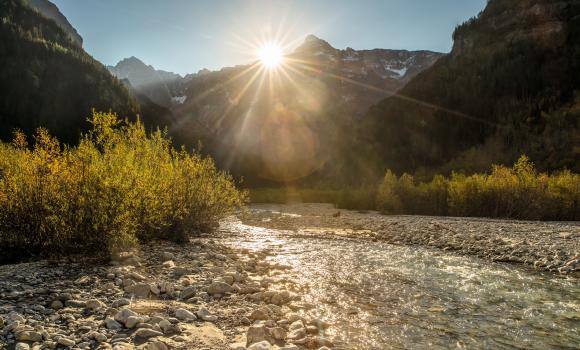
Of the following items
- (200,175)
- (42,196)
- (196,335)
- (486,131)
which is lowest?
(196,335)

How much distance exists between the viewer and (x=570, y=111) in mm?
103812

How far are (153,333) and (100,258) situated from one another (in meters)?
5.99

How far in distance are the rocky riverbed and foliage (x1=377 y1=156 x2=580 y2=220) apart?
96.0 ft

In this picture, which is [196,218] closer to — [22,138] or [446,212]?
[22,138]

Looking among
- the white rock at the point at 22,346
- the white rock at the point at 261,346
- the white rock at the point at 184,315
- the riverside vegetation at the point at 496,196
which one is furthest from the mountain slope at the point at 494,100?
→ the white rock at the point at 22,346

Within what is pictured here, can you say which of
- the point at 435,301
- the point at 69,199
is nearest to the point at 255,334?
the point at 435,301

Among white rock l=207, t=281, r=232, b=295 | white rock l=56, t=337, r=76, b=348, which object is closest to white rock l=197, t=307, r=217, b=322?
white rock l=207, t=281, r=232, b=295

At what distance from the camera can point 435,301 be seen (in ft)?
32.7

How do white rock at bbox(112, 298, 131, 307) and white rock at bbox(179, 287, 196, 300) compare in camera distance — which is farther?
white rock at bbox(179, 287, 196, 300)

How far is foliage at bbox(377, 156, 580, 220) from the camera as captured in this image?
132ft

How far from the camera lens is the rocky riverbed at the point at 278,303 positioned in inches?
247

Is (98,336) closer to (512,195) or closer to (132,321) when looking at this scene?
(132,321)

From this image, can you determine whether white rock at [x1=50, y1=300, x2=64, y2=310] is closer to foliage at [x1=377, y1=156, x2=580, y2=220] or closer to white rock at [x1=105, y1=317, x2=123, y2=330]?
white rock at [x1=105, y1=317, x2=123, y2=330]

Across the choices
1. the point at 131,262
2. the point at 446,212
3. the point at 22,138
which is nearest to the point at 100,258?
the point at 131,262
